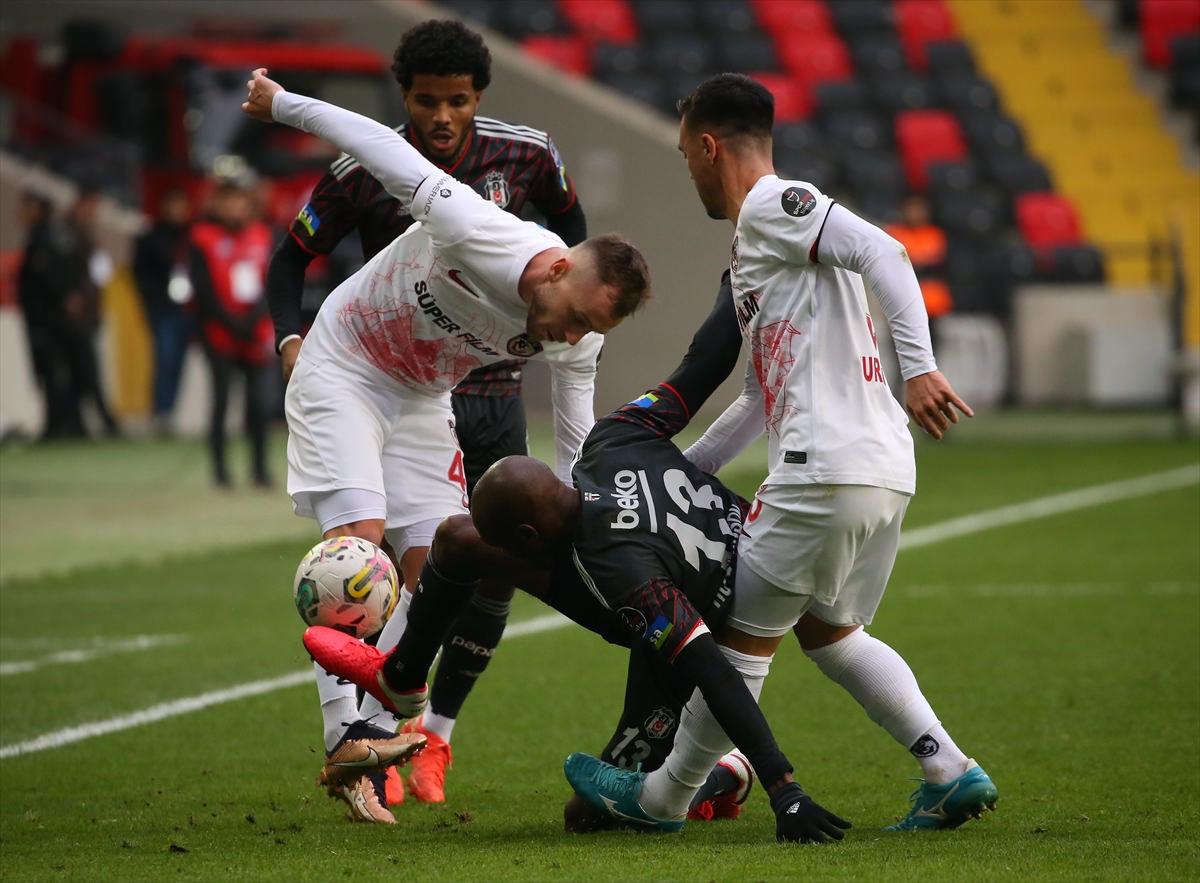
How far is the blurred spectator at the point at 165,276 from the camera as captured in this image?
18969 millimetres

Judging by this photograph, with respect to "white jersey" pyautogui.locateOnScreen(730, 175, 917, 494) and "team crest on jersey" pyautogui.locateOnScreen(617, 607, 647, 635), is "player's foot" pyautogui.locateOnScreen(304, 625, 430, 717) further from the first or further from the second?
"white jersey" pyautogui.locateOnScreen(730, 175, 917, 494)

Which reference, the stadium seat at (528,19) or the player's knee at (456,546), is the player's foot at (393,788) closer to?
the player's knee at (456,546)

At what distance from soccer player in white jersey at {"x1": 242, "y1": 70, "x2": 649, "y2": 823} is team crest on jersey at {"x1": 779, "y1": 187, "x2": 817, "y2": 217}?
1.32 feet

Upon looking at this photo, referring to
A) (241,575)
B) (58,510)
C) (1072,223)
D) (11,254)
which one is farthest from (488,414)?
(1072,223)

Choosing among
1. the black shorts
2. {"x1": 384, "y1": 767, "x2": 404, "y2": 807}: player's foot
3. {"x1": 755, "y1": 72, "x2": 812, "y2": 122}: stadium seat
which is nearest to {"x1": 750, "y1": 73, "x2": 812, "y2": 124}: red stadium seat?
{"x1": 755, "y1": 72, "x2": 812, "y2": 122}: stadium seat

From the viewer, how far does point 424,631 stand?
4.90 m

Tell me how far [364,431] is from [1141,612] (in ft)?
15.1

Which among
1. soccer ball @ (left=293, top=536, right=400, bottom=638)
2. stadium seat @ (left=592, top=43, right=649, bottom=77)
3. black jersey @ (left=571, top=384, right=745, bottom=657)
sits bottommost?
soccer ball @ (left=293, top=536, right=400, bottom=638)

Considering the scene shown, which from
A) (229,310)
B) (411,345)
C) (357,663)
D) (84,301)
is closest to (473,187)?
(411,345)

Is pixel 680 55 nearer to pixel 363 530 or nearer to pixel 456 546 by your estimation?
pixel 363 530

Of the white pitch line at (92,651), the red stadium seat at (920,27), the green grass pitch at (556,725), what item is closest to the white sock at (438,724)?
the green grass pitch at (556,725)

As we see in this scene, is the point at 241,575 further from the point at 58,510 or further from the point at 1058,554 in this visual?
the point at 1058,554

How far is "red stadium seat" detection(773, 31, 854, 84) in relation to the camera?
80.9 ft

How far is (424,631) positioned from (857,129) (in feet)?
64.4
